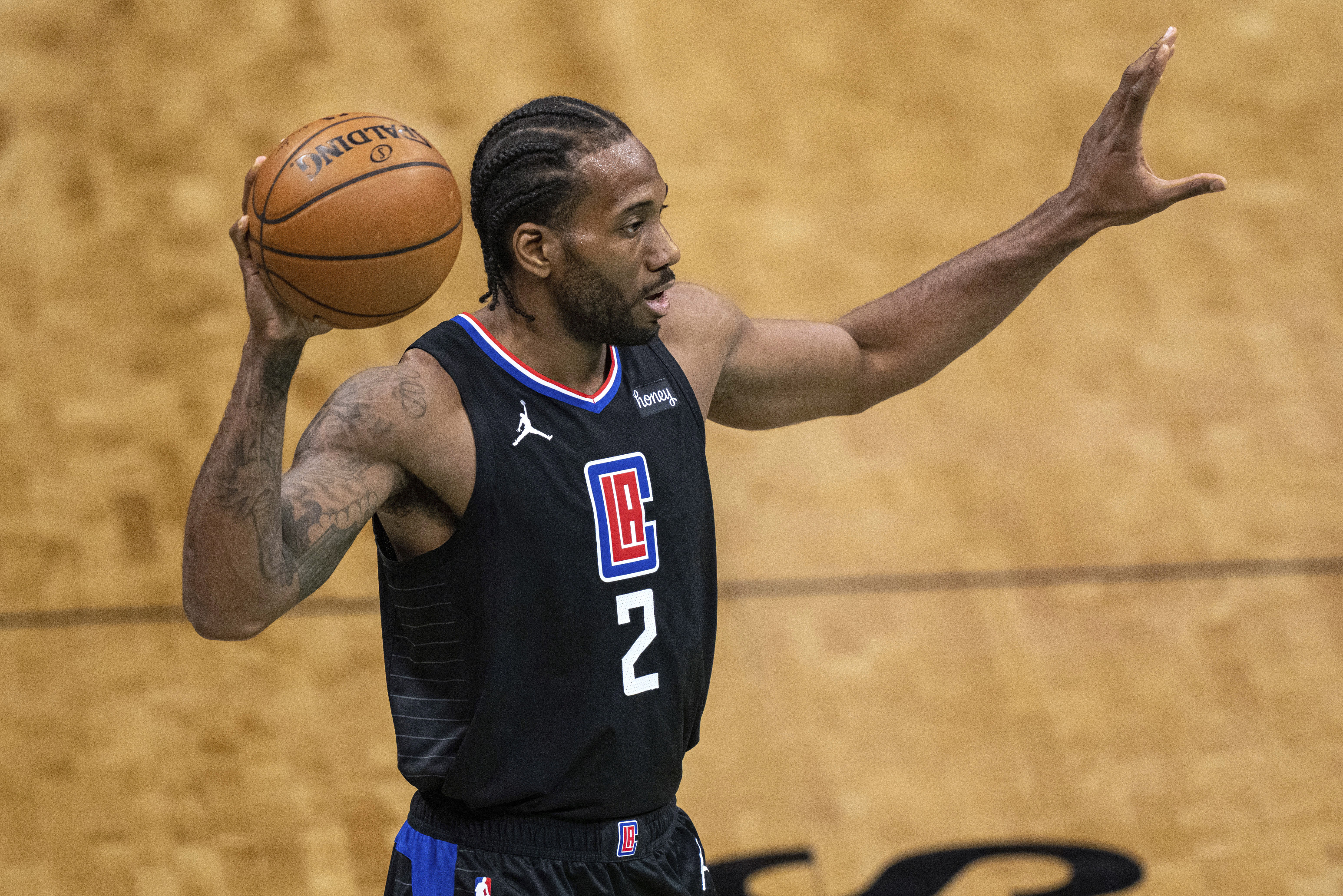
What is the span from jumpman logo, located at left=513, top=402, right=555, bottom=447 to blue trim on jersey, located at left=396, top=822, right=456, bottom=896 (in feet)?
Answer: 2.13

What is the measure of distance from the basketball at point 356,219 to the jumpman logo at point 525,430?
0.23 meters

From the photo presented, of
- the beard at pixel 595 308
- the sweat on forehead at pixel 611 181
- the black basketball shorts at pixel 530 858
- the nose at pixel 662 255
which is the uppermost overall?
the sweat on forehead at pixel 611 181

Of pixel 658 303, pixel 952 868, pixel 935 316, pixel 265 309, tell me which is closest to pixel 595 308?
pixel 658 303

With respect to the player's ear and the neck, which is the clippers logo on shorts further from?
the player's ear

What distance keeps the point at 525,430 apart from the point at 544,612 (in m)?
Result: 0.28

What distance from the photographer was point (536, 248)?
2156mm

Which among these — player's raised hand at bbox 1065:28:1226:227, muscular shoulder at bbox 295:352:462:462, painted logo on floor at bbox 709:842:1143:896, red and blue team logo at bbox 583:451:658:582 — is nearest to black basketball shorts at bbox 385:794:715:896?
red and blue team logo at bbox 583:451:658:582

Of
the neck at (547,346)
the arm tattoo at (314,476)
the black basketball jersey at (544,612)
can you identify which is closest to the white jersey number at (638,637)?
the black basketball jersey at (544,612)

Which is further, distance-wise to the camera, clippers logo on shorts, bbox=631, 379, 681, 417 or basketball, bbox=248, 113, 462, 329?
clippers logo on shorts, bbox=631, 379, 681, 417

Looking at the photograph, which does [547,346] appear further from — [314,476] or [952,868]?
[952,868]

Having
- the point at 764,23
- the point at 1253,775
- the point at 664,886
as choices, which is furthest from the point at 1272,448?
the point at 664,886

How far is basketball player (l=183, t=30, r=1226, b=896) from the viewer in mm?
2049

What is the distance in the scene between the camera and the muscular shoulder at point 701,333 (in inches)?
94.1

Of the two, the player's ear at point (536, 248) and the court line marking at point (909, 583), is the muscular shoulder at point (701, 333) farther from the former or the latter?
the court line marking at point (909, 583)
